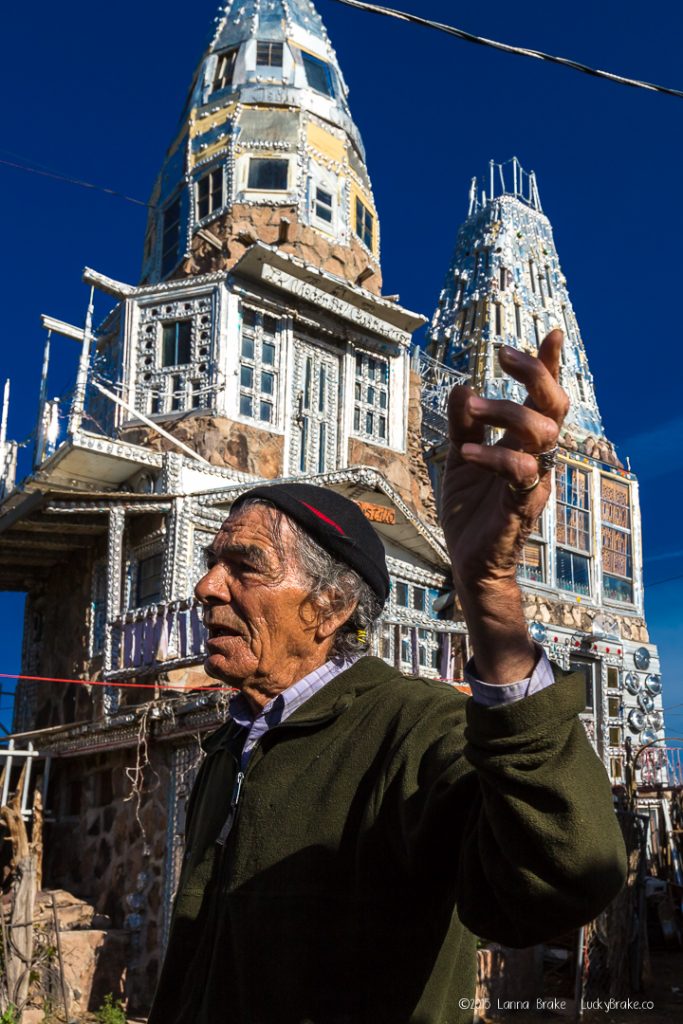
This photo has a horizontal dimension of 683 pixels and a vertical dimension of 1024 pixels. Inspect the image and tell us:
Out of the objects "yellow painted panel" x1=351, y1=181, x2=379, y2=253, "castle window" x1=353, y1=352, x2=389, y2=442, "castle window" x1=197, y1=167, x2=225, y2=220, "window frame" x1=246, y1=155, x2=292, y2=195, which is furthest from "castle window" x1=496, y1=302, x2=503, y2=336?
"castle window" x1=197, y1=167, x2=225, y2=220

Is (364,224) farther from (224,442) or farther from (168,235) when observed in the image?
(224,442)

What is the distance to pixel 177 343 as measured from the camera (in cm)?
1579

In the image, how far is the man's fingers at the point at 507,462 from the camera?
4.30ft

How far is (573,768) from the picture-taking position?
1340 millimetres

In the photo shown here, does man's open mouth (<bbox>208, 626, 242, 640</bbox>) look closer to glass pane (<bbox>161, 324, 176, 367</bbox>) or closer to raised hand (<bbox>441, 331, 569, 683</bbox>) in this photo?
raised hand (<bbox>441, 331, 569, 683</bbox>)

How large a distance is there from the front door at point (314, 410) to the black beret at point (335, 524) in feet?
43.0

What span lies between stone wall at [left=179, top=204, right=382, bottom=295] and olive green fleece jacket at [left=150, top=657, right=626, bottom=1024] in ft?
A: 48.9

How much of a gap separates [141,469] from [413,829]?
41.6ft

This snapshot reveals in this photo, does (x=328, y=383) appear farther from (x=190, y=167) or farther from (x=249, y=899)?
(x=249, y=899)

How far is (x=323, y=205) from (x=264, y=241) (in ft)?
6.00

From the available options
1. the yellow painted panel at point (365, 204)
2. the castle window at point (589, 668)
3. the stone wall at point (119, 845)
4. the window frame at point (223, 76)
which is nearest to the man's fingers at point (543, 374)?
the stone wall at point (119, 845)

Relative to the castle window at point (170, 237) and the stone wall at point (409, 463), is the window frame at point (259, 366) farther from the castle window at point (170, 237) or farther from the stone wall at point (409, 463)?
the castle window at point (170, 237)

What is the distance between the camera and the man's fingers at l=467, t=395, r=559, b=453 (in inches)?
51.3

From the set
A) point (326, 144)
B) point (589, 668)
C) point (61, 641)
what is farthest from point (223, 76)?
point (589, 668)
